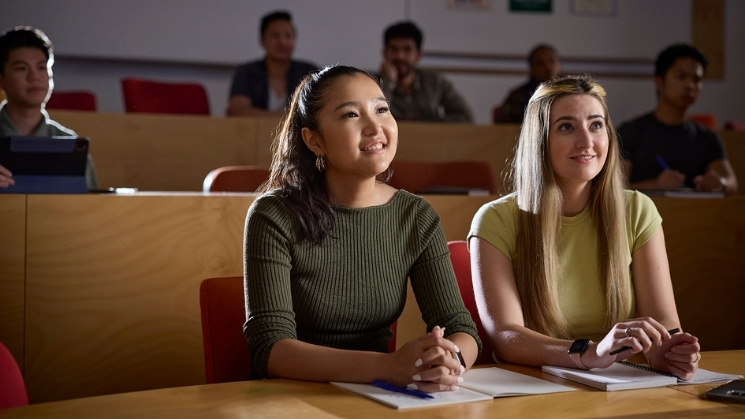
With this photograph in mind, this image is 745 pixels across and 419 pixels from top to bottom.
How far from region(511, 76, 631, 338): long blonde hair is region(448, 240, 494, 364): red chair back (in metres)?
0.14

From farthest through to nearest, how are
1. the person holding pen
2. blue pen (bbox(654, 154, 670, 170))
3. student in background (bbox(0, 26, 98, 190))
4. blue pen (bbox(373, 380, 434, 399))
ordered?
blue pen (bbox(654, 154, 670, 170)) < student in background (bbox(0, 26, 98, 190)) < the person holding pen < blue pen (bbox(373, 380, 434, 399))

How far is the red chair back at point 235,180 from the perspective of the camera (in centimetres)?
279

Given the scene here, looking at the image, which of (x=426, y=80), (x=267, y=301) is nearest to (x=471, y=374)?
(x=267, y=301)

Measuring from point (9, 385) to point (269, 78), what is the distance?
3928 mm

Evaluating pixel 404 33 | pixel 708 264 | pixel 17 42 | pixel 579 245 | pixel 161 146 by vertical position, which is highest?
pixel 404 33

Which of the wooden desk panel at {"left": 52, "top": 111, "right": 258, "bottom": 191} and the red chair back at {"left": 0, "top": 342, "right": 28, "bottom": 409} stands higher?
the wooden desk panel at {"left": 52, "top": 111, "right": 258, "bottom": 191}

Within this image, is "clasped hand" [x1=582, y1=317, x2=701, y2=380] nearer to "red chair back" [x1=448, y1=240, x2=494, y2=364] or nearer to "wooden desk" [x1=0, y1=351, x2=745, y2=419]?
"wooden desk" [x1=0, y1=351, x2=745, y2=419]

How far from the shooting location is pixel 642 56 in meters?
6.71

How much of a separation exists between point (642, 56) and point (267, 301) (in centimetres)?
578

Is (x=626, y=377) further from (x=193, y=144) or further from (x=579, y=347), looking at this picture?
(x=193, y=144)

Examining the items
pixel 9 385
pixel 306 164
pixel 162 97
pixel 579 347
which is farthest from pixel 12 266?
pixel 162 97

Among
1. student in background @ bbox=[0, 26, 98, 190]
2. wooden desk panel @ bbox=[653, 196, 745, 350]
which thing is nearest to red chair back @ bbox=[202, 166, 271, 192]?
student in background @ bbox=[0, 26, 98, 190]

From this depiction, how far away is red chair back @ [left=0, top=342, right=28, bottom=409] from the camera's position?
1192 millimetres

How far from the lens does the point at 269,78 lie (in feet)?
16.4
